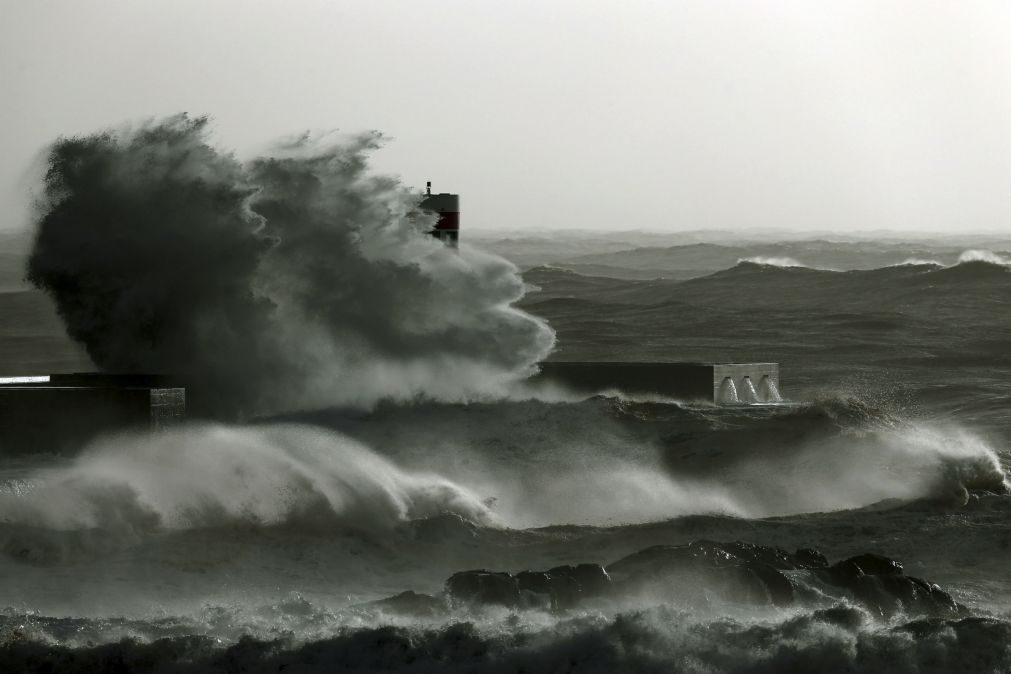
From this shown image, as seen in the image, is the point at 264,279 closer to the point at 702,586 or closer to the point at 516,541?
the point at 516,541

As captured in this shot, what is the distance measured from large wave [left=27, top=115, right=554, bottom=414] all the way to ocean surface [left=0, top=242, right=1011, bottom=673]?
31.5 inches

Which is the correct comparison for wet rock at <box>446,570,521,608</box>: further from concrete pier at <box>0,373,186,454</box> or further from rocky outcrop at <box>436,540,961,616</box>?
concrete pier at <box>0,373,186,454</box>

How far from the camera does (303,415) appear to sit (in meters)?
19.6

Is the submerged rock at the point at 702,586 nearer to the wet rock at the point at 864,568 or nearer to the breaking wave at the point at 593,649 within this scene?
the wet rock at the point at 864,568

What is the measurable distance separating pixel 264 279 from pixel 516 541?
608 cm

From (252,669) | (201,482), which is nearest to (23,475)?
(201,482)

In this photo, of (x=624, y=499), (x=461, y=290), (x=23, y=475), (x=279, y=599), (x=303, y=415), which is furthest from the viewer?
(x=461, y=290)

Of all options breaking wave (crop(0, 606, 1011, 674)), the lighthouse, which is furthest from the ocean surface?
the lighthouse

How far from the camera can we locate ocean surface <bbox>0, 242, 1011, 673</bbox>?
11.6 metres

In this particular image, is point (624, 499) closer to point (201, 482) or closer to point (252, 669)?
point (201, 482)

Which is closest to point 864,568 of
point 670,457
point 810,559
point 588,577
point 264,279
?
point 810,559

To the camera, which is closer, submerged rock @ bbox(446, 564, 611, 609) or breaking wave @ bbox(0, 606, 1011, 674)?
breaking wave @ bbox(0, 606, 1011, 674)

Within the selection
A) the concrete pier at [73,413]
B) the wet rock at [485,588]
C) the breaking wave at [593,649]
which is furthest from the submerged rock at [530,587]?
the concrete pier at [73,413]

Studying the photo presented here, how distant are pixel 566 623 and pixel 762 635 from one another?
135cm
